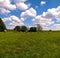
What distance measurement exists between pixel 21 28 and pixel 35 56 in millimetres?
51425

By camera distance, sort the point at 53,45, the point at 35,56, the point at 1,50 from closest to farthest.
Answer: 1. the point at 35,56
2. the point at 1,50
3. the point at 53,45

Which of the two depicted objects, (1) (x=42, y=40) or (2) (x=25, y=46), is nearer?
(2) (x=25, y=46)

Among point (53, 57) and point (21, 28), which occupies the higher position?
point (21, 28)

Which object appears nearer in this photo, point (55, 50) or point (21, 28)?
point (55, 50)

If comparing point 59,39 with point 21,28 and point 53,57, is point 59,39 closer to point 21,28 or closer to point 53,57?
point 53,57

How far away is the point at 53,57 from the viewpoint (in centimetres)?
3328

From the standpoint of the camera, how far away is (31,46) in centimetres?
3916

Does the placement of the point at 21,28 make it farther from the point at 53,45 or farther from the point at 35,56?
the point at 35,56

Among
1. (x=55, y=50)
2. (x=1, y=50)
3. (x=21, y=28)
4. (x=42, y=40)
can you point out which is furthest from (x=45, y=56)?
(x=21, y=28)

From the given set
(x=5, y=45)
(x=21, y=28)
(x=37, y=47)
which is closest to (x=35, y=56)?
(x=37, y=47)

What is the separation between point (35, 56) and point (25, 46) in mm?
6168

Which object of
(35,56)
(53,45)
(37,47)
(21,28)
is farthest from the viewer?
(21,28)

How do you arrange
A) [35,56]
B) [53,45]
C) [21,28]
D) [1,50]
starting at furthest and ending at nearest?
[21,28] → [53,45] → [1,50] → [35,56]

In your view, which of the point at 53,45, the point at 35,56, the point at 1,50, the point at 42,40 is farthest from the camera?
the point at 42,40
